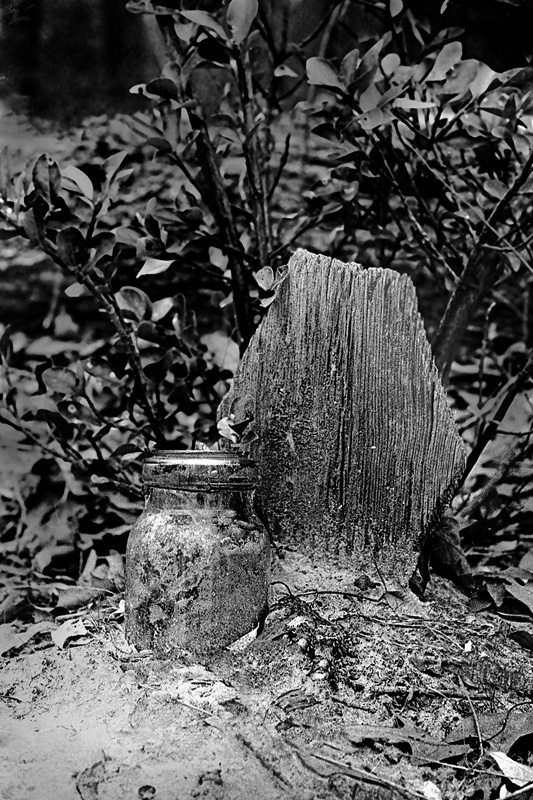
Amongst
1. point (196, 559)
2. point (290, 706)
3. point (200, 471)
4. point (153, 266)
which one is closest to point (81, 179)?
point (153, 266)

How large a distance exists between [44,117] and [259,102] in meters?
0.76

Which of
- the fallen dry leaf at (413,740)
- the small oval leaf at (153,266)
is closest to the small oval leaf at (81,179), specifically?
the small oval leaf at (153,266)

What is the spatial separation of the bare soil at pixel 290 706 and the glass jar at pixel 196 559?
0.05 m

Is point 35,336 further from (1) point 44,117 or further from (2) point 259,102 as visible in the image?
(2) point 259,102

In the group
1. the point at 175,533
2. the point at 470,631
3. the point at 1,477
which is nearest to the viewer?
the point at 175,533

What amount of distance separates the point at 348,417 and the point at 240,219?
1.08 meters

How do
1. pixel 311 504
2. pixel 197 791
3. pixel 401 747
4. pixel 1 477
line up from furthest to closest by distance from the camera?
pixel 1 477, pixel 311 504, pixel 401 747, pixel 197 791

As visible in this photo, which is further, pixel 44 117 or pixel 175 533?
pixel 44 117

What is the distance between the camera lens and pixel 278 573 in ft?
5.75

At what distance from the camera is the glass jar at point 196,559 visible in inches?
58.6

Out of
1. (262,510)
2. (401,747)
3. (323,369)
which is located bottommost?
(401,747)

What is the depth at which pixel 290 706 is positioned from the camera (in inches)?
52.3

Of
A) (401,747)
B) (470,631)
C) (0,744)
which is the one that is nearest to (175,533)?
(0,744)

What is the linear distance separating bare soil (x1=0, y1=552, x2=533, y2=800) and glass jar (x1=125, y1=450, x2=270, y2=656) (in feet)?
0.17
